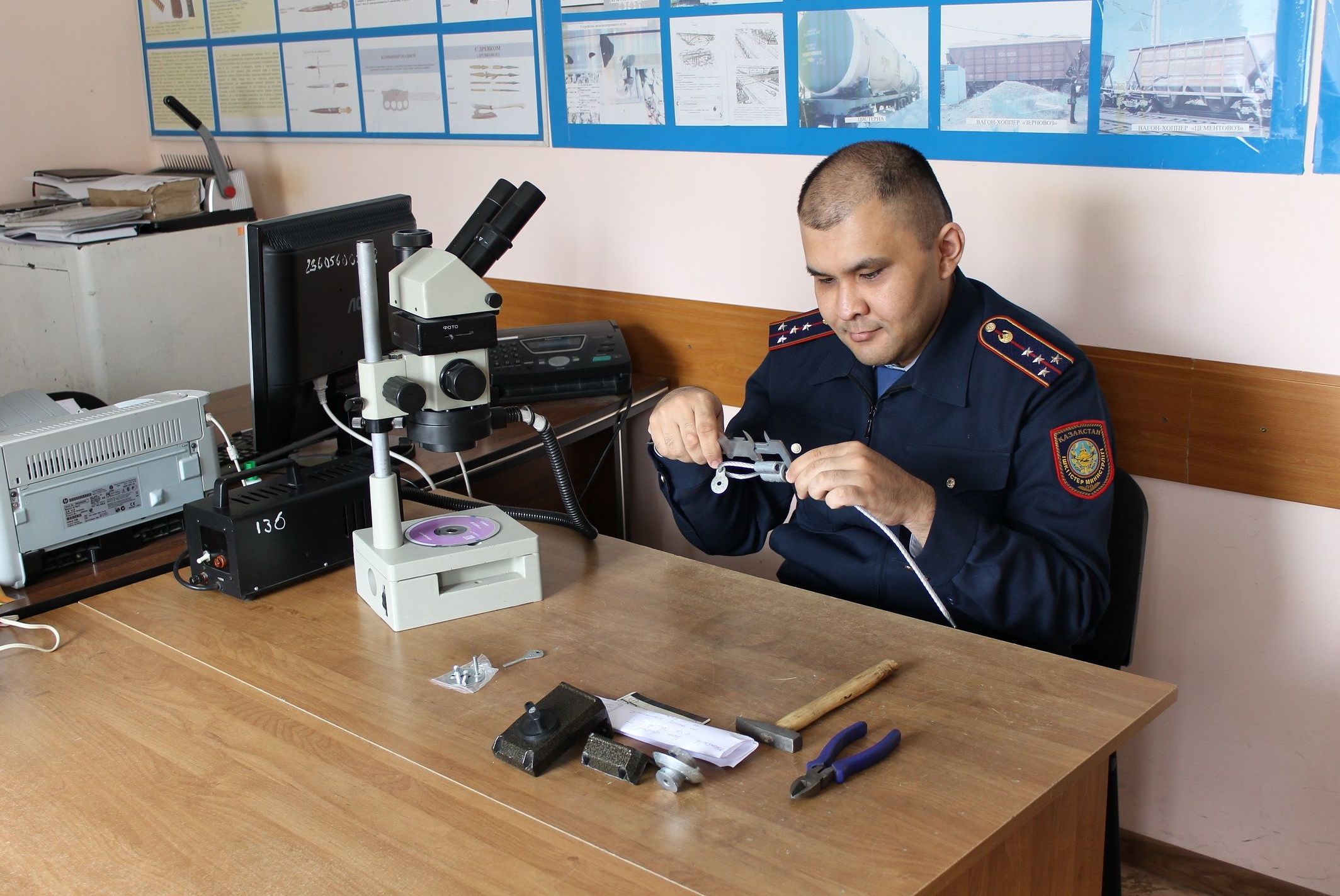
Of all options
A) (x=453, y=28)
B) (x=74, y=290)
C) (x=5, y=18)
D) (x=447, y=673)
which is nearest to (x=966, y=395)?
(x=447, y=673)

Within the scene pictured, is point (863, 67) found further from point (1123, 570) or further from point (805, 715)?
point (805, 715)

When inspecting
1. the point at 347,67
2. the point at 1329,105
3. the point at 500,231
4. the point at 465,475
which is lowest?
the point at 465,475

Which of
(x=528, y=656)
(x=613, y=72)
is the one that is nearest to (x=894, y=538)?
(x=528, y=656)

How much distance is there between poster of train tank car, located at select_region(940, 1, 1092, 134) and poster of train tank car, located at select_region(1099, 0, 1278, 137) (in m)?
0.05

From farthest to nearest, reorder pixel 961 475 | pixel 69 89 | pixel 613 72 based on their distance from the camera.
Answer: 1. pixel 69 89
2. pixel 613 72
3. pixel 961 475

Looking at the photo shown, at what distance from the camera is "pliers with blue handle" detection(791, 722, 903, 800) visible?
119cm

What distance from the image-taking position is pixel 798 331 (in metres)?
2.12

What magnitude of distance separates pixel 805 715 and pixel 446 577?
0.57m

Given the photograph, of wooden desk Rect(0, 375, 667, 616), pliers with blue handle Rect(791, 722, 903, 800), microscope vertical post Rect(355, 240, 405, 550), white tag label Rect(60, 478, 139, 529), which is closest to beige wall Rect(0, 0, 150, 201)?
wooden desk Rect(0, 375, 667, 616)

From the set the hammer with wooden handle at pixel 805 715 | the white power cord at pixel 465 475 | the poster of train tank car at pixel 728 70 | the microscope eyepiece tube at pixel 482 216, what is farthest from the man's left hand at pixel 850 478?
the poster of train tank car at pixel 728 70

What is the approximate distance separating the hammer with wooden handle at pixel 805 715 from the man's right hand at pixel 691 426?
424 millimetres

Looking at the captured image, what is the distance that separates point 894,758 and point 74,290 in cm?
273

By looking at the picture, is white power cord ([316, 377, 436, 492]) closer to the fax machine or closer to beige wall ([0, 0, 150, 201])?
the fax machine

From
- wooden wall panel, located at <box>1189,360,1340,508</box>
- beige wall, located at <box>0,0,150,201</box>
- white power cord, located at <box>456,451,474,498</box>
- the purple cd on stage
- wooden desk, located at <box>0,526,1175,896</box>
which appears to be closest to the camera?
wooden desk, located at <box>0,526,1175,896</box>
